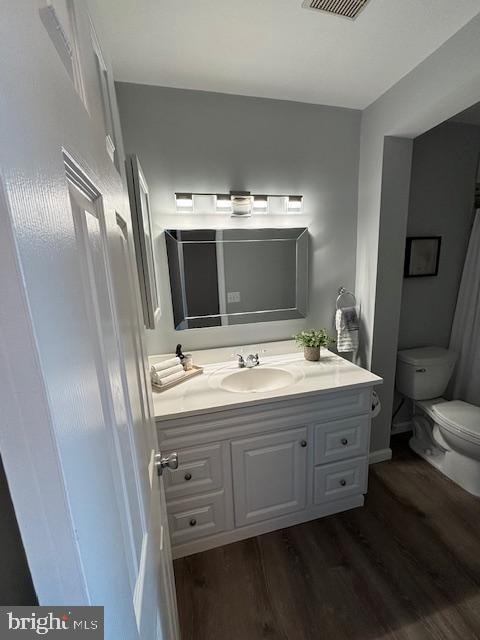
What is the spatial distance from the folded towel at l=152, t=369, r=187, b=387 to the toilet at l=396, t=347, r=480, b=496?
1610 millimetres

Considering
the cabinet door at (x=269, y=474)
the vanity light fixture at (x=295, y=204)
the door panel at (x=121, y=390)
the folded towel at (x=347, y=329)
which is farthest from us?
the folded towel at (x=347, y=329)

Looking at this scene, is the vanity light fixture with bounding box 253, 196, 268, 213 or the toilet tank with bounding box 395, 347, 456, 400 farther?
the toilet tank with bounding box 395, 347, 456, 400

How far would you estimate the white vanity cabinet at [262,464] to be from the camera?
1309mm

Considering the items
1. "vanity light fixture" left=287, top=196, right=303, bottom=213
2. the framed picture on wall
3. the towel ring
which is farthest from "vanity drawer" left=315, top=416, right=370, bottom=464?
"vanity light fixture" left=287, top=196, right=303, bottom=213

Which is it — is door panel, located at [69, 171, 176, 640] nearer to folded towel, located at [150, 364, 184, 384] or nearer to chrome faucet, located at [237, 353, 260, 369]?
folded towel, located at [150, 364, 184, 384]

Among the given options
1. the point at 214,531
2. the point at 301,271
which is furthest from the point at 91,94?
the point at 214,531

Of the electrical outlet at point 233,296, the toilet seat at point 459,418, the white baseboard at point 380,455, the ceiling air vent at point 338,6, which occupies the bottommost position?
the white baseboard at point 380,455

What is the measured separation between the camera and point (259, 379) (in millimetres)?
1714

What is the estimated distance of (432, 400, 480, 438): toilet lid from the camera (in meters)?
1.67

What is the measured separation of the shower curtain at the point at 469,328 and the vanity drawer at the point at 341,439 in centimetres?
122

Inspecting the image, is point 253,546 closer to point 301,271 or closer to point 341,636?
point 341,636

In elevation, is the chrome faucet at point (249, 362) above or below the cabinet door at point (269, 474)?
above
